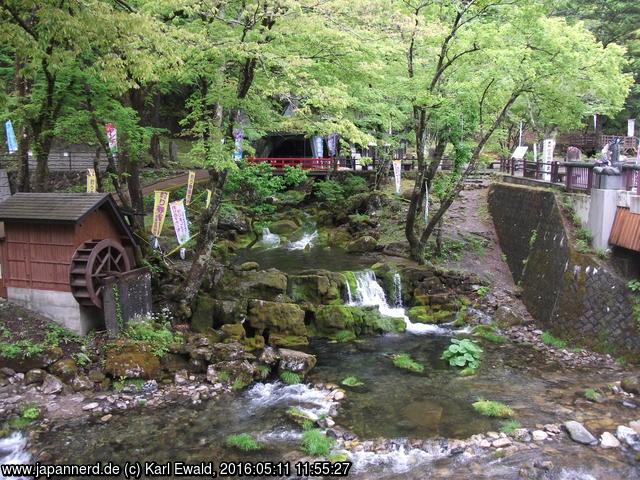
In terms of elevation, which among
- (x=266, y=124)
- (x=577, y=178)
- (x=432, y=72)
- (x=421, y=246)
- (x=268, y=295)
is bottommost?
(x=268, y=295)

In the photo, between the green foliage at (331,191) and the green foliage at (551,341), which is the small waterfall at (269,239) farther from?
the green foliage at (551,341)

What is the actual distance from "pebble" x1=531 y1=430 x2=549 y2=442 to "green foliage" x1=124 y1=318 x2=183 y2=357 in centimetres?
874

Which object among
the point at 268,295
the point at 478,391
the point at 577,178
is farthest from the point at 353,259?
the point at 478,391

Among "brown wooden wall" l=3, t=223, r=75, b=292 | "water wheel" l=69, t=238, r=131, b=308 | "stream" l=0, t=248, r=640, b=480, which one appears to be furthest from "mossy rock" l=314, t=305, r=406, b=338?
"brown wooden wall" l=3, t=223, r=75, b=292

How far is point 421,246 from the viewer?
19.9 metres

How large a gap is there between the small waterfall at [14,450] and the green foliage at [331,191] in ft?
69.5

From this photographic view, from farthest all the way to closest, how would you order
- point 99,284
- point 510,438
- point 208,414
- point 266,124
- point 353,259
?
point 353,259
point 266,124
point 99,284
point 208,414
point 510,438

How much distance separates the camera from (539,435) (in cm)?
920

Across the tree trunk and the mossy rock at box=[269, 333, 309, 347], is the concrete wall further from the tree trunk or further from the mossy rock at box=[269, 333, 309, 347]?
the tree trunk

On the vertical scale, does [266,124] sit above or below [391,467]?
above

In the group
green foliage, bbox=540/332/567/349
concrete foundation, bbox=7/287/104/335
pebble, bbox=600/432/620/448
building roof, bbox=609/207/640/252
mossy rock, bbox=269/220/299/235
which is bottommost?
pebble, bbox=600/432/620/448

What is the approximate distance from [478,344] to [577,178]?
7.24 meters

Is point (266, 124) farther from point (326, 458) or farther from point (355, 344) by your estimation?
point (326, 458)

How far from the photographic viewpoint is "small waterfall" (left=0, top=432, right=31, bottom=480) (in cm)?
850
